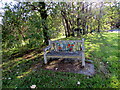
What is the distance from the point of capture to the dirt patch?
2787 mm

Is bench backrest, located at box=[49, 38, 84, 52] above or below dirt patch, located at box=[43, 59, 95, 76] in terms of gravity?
above

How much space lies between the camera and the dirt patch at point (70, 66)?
9.14ft

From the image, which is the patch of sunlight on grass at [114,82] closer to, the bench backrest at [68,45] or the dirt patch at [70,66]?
the dirt patch at [70,66]

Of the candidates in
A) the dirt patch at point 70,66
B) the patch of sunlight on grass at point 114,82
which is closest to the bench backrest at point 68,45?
the dirt patch at point 70,66

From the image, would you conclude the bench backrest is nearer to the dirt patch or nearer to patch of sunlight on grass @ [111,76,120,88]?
the dirt patch

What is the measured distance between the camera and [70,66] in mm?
3111

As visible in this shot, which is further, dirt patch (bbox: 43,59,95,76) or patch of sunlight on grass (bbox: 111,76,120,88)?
dirt patch (bbox: 43,59,95,76)

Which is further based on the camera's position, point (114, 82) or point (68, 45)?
point (68, 45)

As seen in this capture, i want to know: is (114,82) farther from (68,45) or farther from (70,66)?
(68,45)

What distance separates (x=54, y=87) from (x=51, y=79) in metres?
0.33

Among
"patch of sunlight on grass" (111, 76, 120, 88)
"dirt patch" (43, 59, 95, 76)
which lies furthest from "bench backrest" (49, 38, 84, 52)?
"patch of sunlight on grass" (111, 76, 120, 88)

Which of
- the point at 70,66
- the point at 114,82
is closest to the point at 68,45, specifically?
the point at 70,66

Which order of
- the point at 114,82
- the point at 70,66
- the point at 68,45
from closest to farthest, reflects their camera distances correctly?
the point at 114,82
the point at 70,66
the point at 68,45

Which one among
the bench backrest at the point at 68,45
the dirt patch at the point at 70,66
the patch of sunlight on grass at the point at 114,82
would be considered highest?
the bench backrest at the point at 68,45
